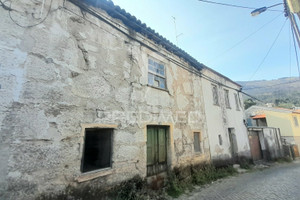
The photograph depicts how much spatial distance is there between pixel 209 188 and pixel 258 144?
10161 millimetres

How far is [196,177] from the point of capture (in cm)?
636

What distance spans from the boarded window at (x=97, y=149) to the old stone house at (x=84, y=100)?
0.03 m

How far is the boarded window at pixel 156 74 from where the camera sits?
19.7 feet

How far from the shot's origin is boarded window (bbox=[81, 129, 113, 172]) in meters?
4.04

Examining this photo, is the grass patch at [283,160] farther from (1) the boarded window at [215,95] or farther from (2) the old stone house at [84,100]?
(2) the old stone house at [84,100]

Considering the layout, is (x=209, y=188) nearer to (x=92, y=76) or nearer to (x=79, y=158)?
(x=79, y=158)

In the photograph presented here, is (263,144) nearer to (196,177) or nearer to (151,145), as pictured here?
(196,177)

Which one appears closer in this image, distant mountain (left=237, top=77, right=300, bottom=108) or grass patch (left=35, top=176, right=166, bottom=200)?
grass patch (left=35, top=176, right=166, bottom=200)

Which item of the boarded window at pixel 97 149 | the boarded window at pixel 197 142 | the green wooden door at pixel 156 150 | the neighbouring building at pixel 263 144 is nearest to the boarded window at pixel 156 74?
the green wooden door at pixel 156 150

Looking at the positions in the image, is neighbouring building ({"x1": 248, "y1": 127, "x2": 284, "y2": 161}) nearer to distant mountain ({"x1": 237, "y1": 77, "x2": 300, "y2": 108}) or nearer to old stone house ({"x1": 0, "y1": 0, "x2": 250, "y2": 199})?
distant mountain ({"x1": 237, "y1": 77, "x2": 300, "y2": 108})

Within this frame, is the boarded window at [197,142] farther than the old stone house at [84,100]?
Yes

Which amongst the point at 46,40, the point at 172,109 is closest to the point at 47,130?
the point at 46,40

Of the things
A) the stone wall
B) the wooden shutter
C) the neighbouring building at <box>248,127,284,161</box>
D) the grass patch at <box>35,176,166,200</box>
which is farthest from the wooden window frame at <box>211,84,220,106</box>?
the grass patch at <box>35,176,166,200</box>

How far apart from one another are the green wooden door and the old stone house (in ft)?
0.12
